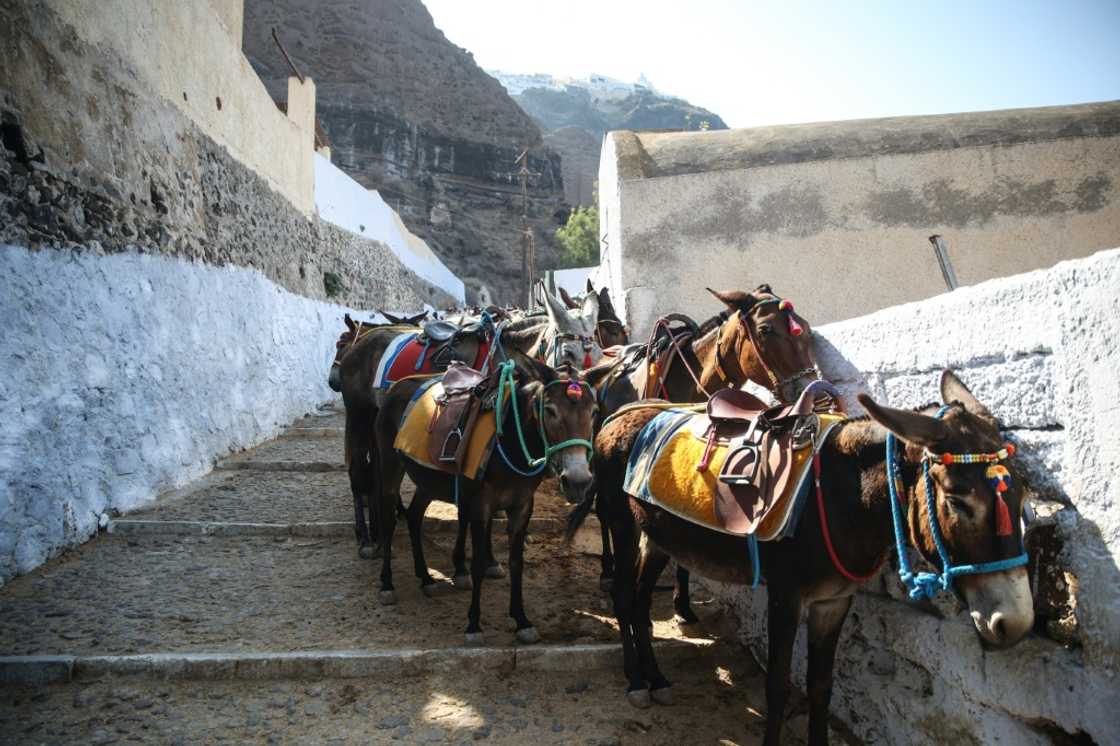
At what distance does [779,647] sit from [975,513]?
1.06 metres

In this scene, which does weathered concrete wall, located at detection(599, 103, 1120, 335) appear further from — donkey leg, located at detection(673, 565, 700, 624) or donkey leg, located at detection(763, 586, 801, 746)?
donkey leg, located at detection(763, 586, 801, 746)

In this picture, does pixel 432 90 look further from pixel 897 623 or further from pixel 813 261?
pixel 897 623

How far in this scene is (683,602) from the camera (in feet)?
14.7

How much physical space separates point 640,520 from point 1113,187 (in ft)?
26.4

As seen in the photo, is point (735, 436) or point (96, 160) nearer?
point (735, 436)

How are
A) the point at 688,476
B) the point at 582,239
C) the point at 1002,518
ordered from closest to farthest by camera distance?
1. the point at 1002,518
2. the point at 688,476
3. the point at 582,239

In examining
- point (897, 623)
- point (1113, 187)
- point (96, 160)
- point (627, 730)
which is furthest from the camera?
point (1113, 187)

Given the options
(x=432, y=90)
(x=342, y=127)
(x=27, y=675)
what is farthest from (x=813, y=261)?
(x=432, y=90)

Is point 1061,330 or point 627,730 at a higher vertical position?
point 1061,330

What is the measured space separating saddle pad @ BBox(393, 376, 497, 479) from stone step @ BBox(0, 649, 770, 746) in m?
1.23

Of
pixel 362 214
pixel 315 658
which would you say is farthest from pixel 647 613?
pixel 362 214

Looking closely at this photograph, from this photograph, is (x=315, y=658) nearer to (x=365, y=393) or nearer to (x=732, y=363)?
(x=365, y=393)

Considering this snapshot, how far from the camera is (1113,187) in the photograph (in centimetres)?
766

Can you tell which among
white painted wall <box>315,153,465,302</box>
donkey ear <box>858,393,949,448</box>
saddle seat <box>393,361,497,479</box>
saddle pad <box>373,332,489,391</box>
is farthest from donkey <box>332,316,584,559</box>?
white painted wall <box>315,153,465,302</box>
